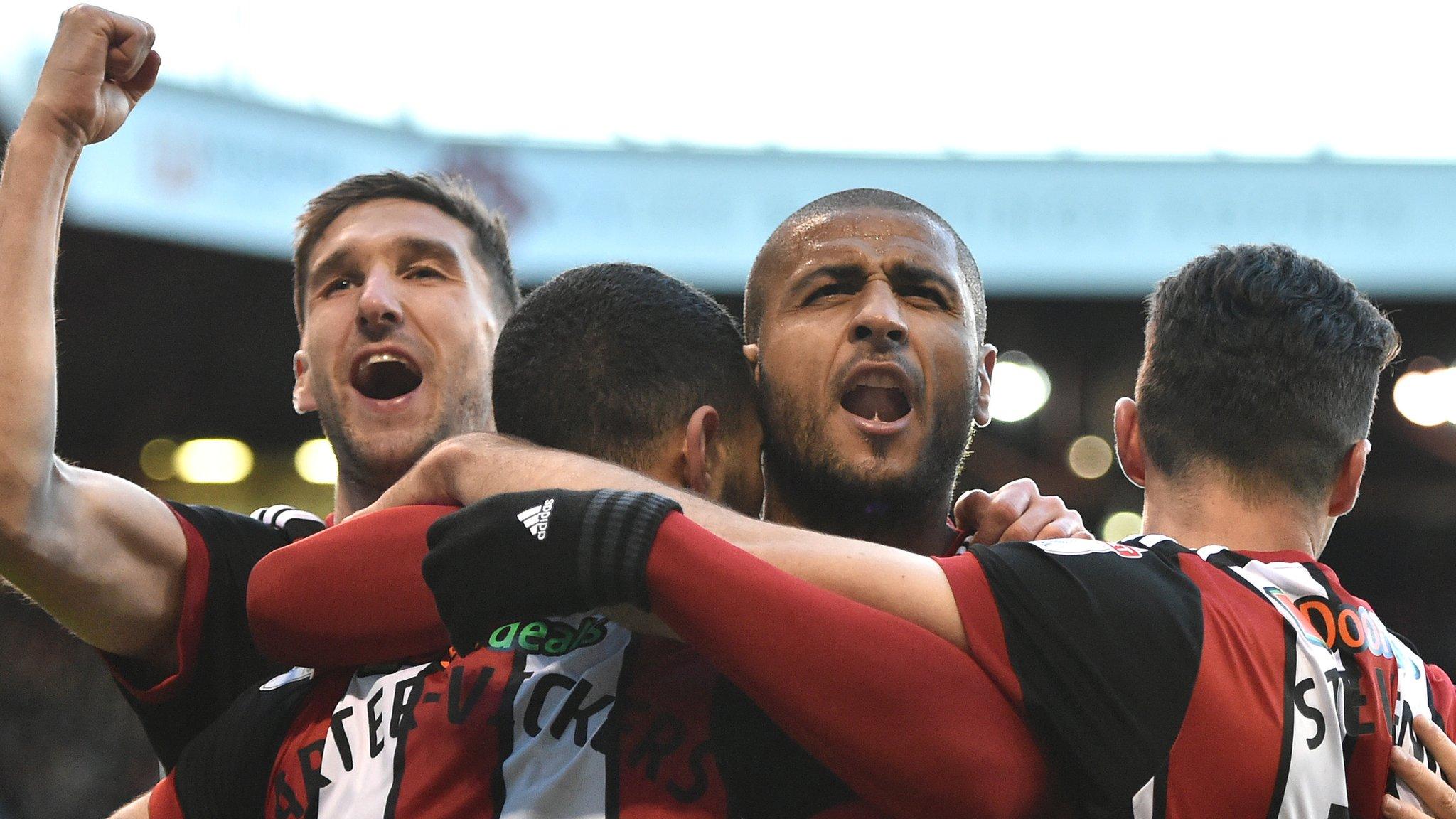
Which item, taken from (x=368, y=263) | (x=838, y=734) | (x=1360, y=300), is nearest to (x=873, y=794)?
Result: (x=838, y=734)

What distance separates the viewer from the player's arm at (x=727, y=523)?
1.62 meters

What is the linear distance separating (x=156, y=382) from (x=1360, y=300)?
12484 mm

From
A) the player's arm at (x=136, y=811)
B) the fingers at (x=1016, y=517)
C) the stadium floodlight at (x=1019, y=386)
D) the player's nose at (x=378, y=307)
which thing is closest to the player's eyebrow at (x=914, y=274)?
the fingers at (x=1016, y=517)

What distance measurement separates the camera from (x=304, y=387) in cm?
316

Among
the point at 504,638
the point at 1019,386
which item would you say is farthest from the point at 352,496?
the point at 1019,386

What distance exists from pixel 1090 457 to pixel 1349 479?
13.3 metres

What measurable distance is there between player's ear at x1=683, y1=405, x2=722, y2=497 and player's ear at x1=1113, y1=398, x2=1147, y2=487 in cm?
81

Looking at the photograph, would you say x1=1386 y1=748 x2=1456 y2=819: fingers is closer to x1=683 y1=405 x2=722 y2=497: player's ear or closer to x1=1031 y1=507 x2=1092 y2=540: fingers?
x1=1031 y1=507 x2=1092 y2=540: fingers

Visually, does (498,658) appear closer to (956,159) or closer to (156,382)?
(956,159)

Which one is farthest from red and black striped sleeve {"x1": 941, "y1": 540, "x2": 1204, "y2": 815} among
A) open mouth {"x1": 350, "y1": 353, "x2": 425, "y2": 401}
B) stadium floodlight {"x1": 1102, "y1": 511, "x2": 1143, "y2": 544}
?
stadium floodlight {"x1": 1102, "y1": 511, "x2": 1143, "y2": 544}

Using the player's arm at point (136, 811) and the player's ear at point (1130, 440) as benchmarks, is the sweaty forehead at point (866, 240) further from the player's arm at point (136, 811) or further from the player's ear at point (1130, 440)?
the player's arm at point (136, 811)

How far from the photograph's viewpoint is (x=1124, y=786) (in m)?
1.57

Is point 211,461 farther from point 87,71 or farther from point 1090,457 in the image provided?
point 87,71

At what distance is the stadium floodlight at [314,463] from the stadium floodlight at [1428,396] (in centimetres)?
1154
